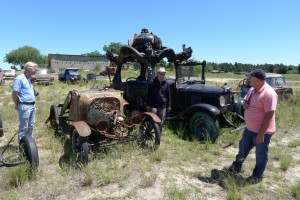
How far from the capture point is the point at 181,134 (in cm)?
765

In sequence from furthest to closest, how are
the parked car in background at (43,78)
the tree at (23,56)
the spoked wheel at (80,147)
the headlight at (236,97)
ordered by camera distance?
the tree at (23,56) → the parked car in background at (43,78) → the headlight at (236,97) → the spoked wheel at (80,147)

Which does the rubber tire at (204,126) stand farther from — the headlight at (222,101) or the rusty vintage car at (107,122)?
the rusty vintage car at (107,122)

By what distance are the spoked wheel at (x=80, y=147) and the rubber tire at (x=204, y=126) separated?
2984 mm

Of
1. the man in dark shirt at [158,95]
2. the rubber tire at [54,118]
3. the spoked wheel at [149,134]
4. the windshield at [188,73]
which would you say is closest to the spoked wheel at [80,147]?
the spoked wheel at [149,134]

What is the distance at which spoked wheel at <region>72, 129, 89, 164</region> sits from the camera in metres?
5.36

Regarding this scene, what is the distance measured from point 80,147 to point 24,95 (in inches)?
58.8

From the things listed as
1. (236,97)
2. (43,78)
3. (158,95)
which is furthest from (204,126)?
(43,78)

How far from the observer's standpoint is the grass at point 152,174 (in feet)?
14.7

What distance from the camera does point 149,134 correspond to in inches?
264

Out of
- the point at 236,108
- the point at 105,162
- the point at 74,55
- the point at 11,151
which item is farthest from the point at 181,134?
the point at 74,55

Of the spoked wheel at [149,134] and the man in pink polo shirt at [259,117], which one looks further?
the spoked wheel at [149,134]

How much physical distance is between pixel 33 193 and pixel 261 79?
3775mm

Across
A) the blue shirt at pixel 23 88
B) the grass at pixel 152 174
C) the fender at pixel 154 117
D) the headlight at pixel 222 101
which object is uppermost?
the blue shirt at pixel 23 88

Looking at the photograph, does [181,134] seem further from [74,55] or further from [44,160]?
[74,55]
